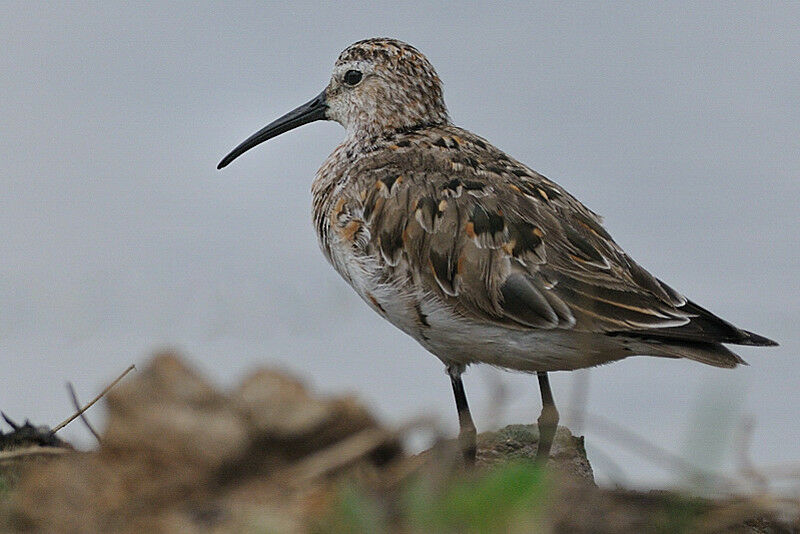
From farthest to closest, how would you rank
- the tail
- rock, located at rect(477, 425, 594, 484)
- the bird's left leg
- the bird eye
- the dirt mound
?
the bird eye < rock, located at rect(477, 425, 594, 484) < the bird's left leg < the tail < the dirt mound

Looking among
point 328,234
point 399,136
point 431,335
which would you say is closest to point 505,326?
point 431,335

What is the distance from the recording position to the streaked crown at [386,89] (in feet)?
28.0

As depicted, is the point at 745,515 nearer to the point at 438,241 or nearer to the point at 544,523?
the point at 544,523

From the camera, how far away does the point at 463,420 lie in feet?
24.3

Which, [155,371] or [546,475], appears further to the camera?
[155,371]

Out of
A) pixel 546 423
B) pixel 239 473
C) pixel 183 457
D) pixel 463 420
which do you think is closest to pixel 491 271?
pixel 463 420

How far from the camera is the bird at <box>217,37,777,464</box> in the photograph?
654 centimetres

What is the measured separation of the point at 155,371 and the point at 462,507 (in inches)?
47.3

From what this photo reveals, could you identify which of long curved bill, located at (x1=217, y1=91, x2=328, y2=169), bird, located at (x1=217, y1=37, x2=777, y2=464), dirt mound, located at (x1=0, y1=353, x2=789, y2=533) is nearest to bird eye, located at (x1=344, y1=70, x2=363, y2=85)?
long curved bill, located at (x1=217, y1=91, x2=328, y2=169)

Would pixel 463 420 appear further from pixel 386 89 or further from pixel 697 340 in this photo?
pixel 386 89

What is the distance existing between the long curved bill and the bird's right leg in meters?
2.96

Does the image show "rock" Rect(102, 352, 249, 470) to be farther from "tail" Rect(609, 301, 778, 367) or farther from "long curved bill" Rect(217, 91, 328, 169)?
"long curved bill" Rect(217, 91, 328, 169)

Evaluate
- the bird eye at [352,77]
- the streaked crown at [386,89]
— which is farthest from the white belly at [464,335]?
the bird eye at [352,77]

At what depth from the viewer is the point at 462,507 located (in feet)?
10.6
